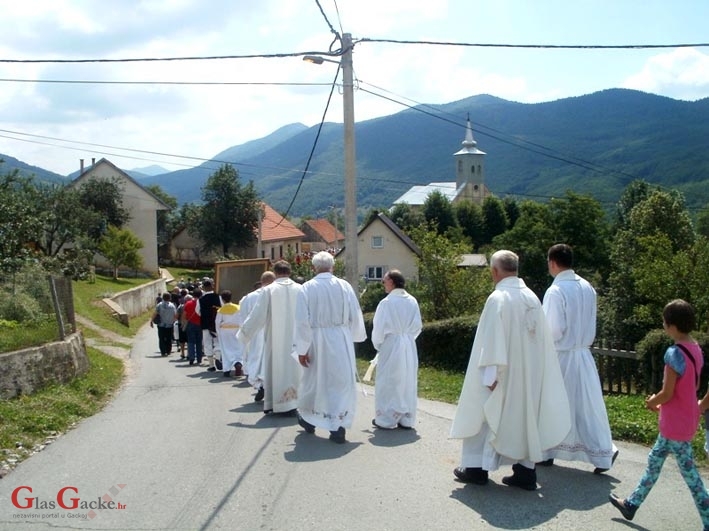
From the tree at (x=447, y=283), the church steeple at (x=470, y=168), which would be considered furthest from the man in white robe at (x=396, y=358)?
the church steeple at (x=470, y=168)

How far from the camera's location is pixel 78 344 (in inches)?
559

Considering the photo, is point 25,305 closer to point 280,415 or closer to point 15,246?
point 280,415

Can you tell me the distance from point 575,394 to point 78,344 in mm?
10151

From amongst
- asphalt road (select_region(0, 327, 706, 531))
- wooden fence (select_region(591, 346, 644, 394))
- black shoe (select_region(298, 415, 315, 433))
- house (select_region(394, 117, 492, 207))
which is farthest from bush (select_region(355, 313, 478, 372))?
house (select_region(394, 117, 492, 207))

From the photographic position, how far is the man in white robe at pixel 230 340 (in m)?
15.4

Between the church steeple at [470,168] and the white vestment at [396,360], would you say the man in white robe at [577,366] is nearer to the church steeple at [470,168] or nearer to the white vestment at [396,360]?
the white vestment at [396,360]

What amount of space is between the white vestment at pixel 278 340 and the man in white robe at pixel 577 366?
156 inches

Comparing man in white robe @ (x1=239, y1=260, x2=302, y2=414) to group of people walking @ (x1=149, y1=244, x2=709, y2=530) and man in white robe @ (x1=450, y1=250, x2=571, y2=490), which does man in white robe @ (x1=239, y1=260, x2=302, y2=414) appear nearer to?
group of people walking @ (x1=149, y1=244, x2=709, y2=530)

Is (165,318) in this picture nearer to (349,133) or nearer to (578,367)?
(349,133)

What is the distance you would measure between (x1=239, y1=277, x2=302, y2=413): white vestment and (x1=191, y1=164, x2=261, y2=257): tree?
64414mm

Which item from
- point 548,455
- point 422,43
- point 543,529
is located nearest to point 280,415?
point 548,455

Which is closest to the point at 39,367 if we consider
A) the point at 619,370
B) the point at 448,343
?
the point at 448,343

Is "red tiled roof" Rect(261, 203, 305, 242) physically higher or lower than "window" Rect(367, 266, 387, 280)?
higher

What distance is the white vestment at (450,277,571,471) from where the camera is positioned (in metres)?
6.37
